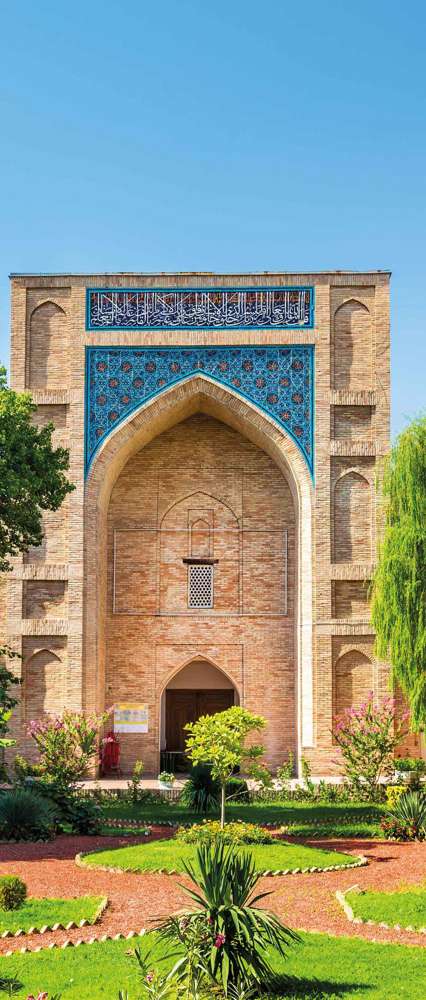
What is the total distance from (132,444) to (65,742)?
16.1 feet

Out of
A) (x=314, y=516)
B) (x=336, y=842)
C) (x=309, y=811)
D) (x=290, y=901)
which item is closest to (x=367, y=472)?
(x=314, y=516)

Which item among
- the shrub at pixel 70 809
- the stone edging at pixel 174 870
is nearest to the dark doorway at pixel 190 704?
the shrub at pixel 70 809

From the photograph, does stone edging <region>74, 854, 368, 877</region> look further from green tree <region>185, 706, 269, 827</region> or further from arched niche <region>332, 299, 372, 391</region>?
arched niche <region>332, 299, 372, 391</region>

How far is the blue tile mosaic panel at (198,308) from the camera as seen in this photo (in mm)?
18219

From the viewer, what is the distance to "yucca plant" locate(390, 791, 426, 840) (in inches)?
488

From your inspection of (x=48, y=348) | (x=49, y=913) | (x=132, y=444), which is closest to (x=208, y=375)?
(x=132, y=444)

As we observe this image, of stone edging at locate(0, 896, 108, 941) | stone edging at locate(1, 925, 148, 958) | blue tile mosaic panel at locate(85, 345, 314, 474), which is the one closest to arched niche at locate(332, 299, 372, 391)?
blue tile mosaic panel at locate(85, 345, 314, 474)

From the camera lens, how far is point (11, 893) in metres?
8.14

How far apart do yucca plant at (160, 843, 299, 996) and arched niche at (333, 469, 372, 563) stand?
38.9 ft

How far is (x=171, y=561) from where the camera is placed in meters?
19.4

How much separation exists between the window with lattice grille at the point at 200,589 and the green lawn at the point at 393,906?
405 inches

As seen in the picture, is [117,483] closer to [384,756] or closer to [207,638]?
[207,638]

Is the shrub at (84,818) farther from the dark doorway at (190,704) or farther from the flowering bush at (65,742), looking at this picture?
the dark doorway at (190,704)

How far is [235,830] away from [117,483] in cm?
891
